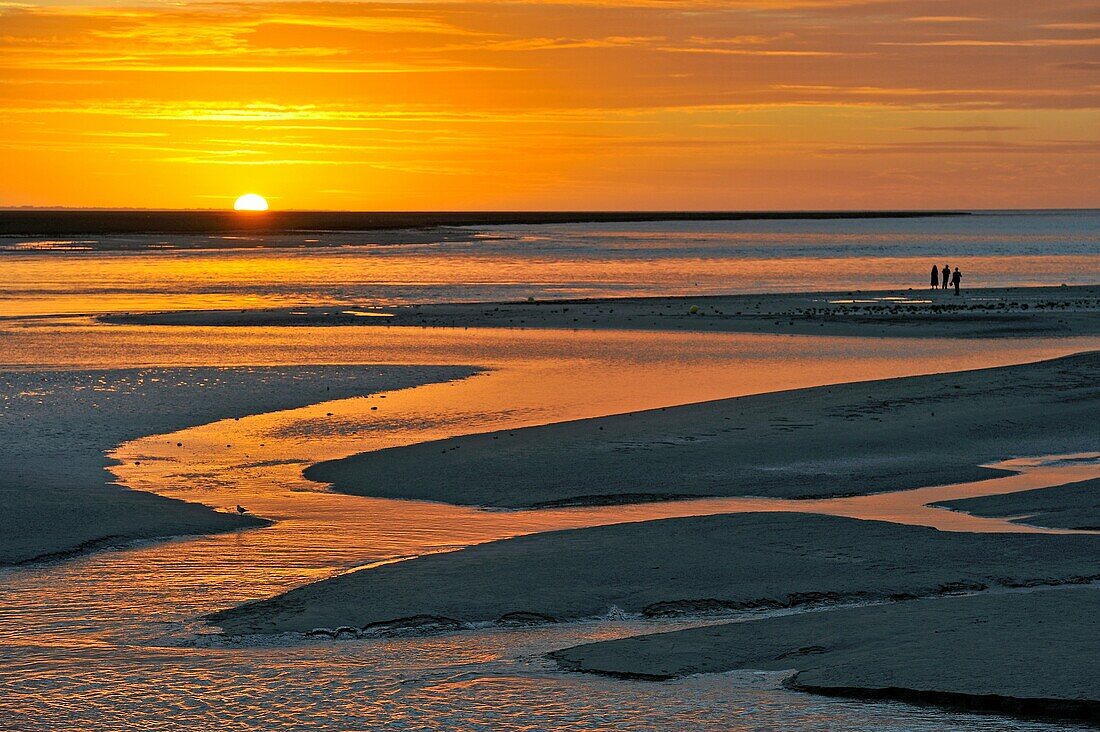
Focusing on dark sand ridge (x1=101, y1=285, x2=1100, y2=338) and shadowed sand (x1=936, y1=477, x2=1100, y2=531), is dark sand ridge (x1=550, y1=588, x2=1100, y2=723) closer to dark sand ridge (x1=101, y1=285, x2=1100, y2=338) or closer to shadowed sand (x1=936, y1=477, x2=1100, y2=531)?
shadowed sand (x1=936, y1=477, x2=1100, y2=531)

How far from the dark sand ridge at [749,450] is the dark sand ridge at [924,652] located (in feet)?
18.6

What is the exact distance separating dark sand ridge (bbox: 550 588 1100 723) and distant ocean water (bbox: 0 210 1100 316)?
43.1 metres

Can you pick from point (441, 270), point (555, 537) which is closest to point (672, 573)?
point (555, 537)

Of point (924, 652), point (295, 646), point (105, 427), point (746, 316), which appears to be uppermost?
point (746, 316)

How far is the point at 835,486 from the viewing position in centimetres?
1734

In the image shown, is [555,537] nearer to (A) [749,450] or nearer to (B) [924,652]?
(B) [924,652]

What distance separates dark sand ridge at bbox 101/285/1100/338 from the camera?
42.5 metres

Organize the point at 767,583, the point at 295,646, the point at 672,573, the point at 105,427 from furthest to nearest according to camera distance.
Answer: the point at 105,427 → the point at 672,573 → the point at 767,583 → the point at 295,646

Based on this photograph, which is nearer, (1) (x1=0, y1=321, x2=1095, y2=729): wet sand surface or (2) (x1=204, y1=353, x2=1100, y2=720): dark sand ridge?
(1) (x1=0, y1=321, x2=1095, y2=729): wet sand surface

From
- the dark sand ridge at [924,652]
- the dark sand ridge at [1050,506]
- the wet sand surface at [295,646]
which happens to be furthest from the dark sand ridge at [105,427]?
the dark sand ridge at [1050,506]

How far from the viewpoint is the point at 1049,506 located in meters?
15.5

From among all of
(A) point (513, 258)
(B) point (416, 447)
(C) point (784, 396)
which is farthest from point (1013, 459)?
(A) point (513, 258)

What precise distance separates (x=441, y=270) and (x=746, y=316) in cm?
3800

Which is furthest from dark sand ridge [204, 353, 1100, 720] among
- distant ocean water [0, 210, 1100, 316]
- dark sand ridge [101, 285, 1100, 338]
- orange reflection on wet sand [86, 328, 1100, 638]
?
distant ocean water [0, 210, 1100, 316]
